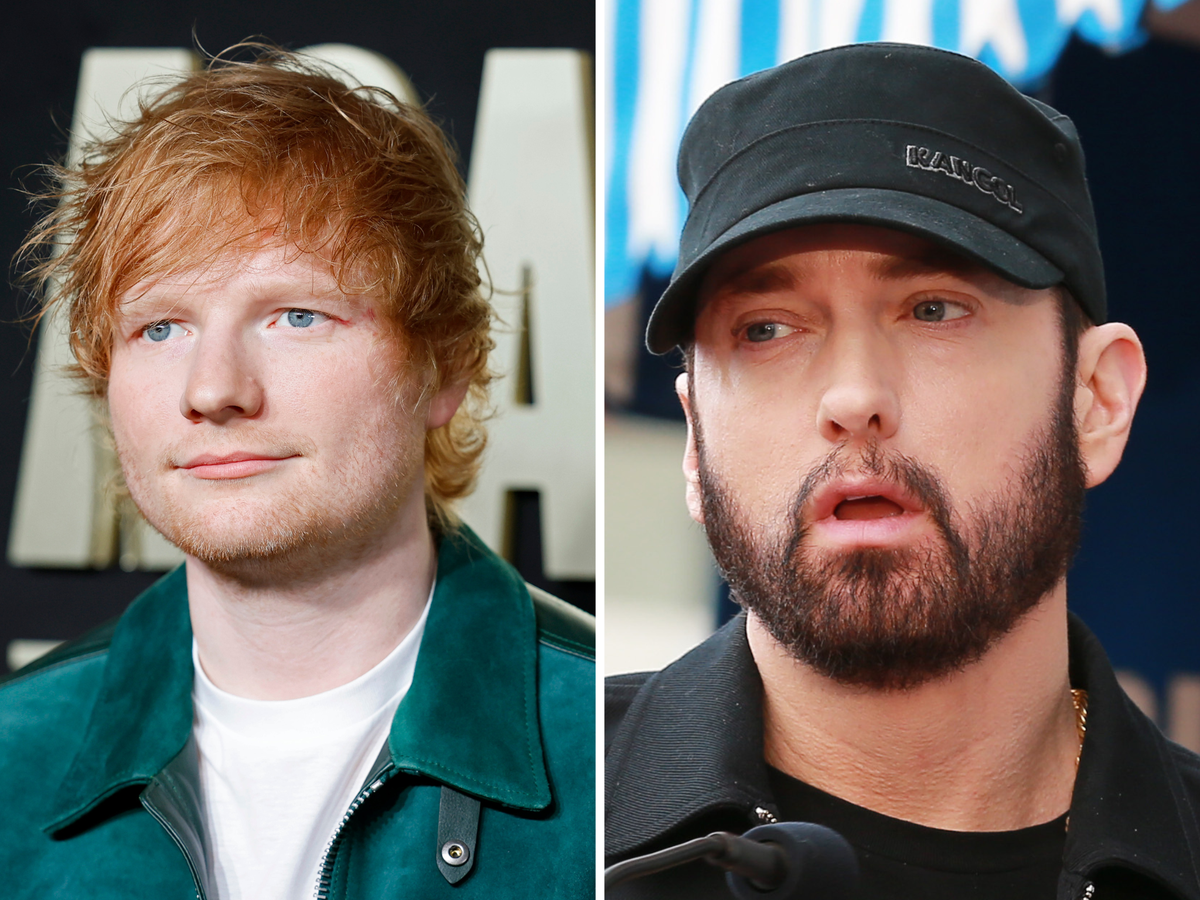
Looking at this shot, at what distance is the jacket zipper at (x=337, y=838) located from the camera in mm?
1594

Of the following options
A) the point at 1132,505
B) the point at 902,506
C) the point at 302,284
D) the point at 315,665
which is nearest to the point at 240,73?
the point at 302,284

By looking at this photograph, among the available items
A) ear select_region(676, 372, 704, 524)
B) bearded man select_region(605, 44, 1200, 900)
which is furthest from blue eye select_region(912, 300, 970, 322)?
ear select_region(676, 372, 704, 524)

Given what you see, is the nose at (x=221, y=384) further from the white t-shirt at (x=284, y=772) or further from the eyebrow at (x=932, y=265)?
the eyebrow at (x=932, y=265)

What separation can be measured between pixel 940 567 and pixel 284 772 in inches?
38.3

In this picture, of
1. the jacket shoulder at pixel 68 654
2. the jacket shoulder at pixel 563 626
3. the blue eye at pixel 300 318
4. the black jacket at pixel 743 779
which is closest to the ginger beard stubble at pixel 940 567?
the black jacket at pixel 743 779

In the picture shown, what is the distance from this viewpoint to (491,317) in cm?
213

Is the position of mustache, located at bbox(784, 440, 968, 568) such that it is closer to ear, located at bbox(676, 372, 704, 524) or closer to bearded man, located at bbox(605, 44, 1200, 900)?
bearded man, located at bbox(605, 44, 1200, 900)

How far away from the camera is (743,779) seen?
147 cm

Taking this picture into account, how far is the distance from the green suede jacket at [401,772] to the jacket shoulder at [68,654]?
29mm

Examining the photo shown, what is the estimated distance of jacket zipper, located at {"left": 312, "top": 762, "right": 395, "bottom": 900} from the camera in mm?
1594

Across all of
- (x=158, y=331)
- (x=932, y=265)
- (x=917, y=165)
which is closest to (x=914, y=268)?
(x=932, y=265)

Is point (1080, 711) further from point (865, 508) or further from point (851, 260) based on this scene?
point (851, 260)


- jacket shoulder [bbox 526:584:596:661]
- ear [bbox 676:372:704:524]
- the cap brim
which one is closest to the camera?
the cap brim

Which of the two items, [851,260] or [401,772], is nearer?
[851,260]
